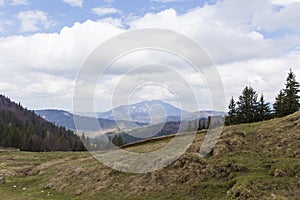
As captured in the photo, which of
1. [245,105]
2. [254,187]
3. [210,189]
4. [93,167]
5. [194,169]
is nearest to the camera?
[254,187]

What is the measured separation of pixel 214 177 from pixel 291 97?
45.9m

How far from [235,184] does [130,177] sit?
10121mm

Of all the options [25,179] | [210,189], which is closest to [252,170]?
[210,189]

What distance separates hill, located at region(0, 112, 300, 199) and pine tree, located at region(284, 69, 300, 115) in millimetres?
31094

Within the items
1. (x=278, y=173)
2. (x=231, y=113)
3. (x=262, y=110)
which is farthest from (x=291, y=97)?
(x=278, y=173)

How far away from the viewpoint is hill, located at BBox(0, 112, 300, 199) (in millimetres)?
20719

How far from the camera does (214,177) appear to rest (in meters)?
23.8

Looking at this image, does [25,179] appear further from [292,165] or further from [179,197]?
[292,165]

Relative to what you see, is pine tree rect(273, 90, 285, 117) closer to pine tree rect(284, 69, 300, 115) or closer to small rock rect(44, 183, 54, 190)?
pine tree rect(284, 69, 300, 115)

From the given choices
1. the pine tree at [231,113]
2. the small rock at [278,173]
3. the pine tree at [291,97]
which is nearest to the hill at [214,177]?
the small rock at [278,173]

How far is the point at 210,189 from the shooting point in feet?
71.7

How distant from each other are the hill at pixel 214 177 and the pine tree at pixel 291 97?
31.1 m

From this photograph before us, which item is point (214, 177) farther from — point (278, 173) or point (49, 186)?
point (49, 186)

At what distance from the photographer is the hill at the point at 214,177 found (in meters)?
20.7
